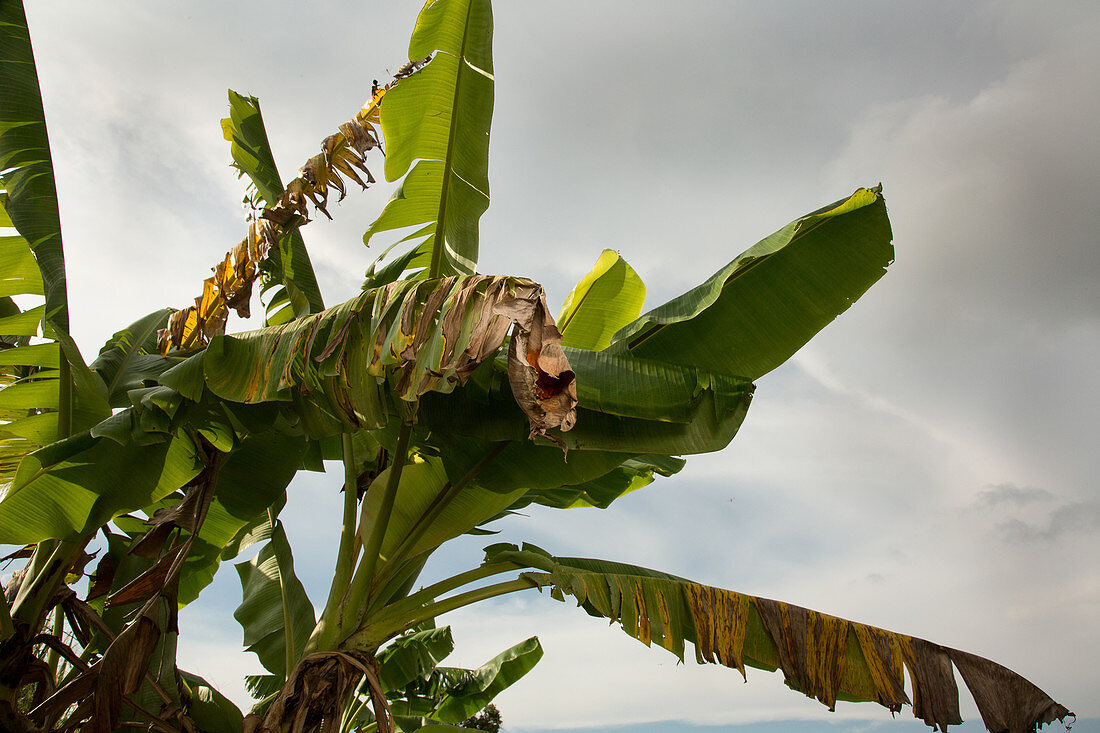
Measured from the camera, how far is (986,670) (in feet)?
9.49

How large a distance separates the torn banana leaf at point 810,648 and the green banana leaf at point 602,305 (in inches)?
62.3

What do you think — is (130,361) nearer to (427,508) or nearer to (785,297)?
(427,508)

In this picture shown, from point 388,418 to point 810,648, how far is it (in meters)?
2.00

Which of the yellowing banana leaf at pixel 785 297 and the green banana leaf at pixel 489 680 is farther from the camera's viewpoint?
the green banana leaf at pixel 489 680

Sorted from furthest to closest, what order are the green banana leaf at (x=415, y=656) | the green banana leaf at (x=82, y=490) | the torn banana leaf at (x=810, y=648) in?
the green banana leaf at (x=415, y=656) → the green banana leaf at (x=82, y=490) → the torn banana leaf at (x=810, y=648)

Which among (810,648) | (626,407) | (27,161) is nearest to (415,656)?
(810,648)

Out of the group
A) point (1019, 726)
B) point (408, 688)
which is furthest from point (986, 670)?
point (408, 688)

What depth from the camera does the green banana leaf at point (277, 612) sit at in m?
4.23

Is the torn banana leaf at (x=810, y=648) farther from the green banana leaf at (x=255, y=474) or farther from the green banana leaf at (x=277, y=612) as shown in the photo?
the green banana leaf at (x=277, y=612)

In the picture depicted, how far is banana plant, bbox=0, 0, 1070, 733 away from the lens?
2633 mm

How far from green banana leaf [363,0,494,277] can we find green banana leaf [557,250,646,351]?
880 mm

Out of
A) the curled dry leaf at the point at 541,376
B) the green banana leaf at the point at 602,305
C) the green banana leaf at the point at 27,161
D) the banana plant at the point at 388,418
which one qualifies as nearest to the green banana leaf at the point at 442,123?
the banana plant at the point at 388,418

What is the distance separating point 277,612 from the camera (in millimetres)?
4379

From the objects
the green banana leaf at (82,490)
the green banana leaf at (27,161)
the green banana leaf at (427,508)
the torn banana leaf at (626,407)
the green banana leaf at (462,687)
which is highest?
the green banana leaf at (27,161)
